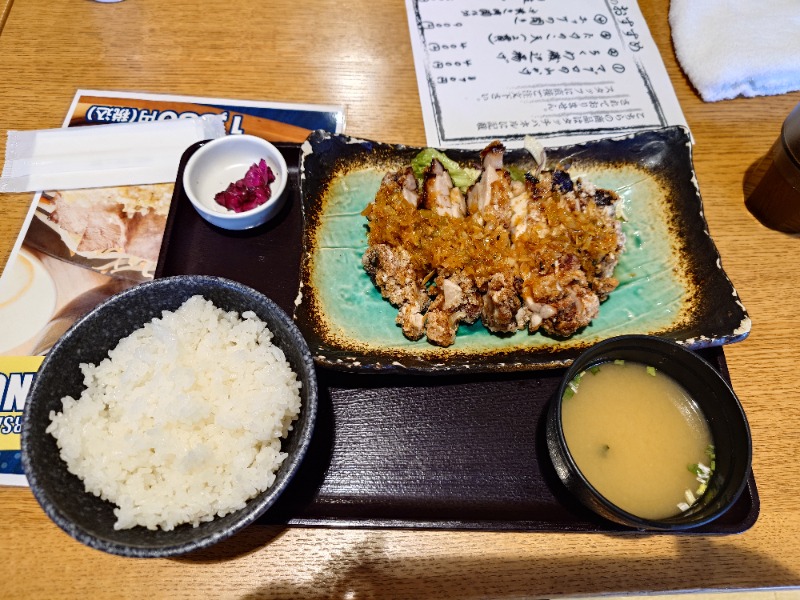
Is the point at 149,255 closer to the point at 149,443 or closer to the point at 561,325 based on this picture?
the point at 149,443

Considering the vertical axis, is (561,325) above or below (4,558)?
above

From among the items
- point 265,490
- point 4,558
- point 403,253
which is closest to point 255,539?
point 265,490

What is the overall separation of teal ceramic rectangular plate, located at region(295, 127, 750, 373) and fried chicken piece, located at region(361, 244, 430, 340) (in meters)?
0.08

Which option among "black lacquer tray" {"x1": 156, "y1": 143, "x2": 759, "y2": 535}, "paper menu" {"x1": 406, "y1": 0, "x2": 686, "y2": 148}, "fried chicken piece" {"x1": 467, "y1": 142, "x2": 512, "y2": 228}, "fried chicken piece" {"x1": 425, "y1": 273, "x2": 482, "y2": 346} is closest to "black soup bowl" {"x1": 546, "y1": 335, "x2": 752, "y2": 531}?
"black lacquer tray" {"x1": 156, "y1": 143, "x2": 759, "y2": 535}

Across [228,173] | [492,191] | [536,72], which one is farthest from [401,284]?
[536,72]

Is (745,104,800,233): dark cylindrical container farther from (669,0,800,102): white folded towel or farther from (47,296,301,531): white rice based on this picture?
(47,296,301,531): white rice

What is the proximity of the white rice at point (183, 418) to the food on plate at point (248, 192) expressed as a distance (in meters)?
0.74

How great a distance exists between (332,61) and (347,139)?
1.02 m

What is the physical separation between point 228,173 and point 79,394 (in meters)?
1.37

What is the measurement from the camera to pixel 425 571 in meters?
1.94

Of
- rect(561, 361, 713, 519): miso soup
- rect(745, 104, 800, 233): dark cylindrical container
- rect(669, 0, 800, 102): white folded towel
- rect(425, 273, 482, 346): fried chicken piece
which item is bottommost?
rect(561, 361, 713, 519): miso soup

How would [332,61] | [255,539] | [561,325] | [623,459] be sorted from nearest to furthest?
1. [623,459]
2. [255,539]
3. [561,325]
4. [332,61]

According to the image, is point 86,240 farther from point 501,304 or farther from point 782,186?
point 782,186

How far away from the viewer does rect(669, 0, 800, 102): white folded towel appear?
10.2 feet
